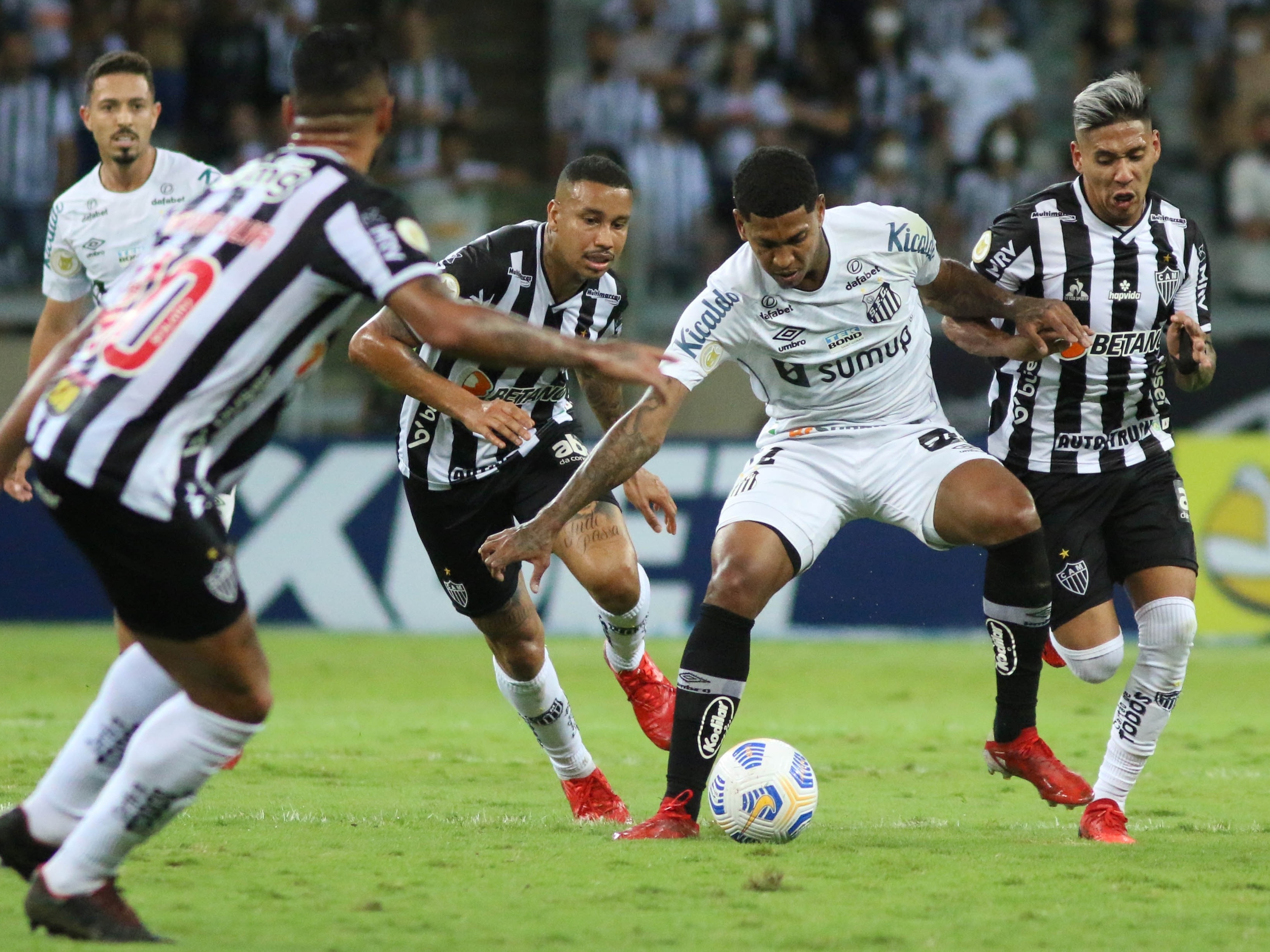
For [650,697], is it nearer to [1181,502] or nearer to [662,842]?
[662,842]

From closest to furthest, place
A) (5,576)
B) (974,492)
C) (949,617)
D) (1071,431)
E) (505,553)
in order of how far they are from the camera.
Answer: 1. (505,553)
2. (974,492)
3. (1071,431)
4. (949,617)
5. (5,576)

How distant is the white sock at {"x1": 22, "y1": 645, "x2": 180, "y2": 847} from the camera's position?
4.25m

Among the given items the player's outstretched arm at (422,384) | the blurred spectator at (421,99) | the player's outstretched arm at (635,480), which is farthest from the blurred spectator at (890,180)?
the player's outstretched arm at (422,384)

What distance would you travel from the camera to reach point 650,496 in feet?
20.5

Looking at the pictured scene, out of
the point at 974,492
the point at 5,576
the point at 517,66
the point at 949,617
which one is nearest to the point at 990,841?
the point at 974,492

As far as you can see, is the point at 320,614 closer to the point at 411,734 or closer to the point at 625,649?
the point at 411,734

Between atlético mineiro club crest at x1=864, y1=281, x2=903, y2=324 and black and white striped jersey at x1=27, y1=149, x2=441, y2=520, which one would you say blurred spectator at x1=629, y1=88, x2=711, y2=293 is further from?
black and white striped jersey at x1=27, y1=149, x2=441, y2=520

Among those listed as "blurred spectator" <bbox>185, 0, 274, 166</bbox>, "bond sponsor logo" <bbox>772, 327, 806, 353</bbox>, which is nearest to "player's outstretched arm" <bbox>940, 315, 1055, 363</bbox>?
"bond sponsor logo" <bbox>772, 327, 806, 353</bbox>

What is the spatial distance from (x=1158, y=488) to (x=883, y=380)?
111 centimetres

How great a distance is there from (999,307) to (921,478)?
2.35 feet

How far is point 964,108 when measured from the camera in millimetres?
15516

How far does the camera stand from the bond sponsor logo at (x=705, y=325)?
594 cm

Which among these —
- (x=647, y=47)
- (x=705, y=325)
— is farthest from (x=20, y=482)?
(x=647, y=47)

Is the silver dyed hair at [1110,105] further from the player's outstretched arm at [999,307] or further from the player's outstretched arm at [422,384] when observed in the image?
the player's outstretched arm at [422,384]
